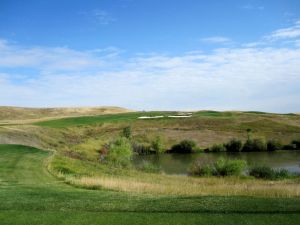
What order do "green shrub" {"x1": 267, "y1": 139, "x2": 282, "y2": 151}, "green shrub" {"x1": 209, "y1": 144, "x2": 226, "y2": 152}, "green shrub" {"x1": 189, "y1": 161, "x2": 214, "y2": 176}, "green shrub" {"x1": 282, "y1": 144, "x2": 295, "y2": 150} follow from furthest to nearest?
"green shrub" {"x1": 282, "y1": 144, "x2": 295, "y2": 150}, "green shrub" {"x1": 267, "y1": 139, "x2": 282, "y2": 151}, "green shrub" {"x1": 209, "y1": 144, "x2": 226, "y2": 152}, "green shrub" {"x1": 189, "y1": 161, "x2": 214, "y2": 176}

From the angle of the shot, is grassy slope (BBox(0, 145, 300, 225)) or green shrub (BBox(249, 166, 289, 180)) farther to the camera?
green shrub (BBox(249, 166, 289, 180))

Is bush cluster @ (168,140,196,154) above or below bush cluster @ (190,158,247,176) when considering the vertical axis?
below

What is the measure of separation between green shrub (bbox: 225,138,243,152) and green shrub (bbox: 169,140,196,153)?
23.4ft

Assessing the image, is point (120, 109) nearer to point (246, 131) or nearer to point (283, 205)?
point (246, 131)

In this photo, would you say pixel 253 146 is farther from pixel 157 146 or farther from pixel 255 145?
pixel 157 146

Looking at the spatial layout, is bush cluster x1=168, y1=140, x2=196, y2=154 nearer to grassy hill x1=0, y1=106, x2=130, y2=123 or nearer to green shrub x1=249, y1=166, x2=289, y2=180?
green shrub x1=249, y1=166, x2=289, y2=180

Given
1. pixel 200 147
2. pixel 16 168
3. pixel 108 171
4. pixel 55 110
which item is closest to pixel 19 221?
pixel 16 168

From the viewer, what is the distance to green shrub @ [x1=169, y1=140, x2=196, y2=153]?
91.9m

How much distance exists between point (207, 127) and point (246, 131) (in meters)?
10.0

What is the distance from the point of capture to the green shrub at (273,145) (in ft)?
302

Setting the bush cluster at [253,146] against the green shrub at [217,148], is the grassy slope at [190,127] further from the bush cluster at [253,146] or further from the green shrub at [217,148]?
the green shrub at [217,148]

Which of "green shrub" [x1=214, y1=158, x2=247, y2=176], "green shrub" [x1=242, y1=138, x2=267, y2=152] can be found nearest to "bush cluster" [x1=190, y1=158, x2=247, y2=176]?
"green shrub" [x1=214, y1=158, x2=247, y2=176]

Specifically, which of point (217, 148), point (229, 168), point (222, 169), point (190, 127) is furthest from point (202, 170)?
point (190, 127)

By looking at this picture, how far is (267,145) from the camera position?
3632 inches
